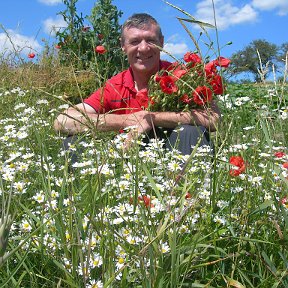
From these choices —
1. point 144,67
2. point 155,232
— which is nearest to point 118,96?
point 144,67

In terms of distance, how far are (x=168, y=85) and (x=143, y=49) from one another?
67 cm

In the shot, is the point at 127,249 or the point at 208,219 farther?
the point at 208,219

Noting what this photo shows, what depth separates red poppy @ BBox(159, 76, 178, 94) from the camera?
3.41 meters

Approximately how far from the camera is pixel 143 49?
404 cm

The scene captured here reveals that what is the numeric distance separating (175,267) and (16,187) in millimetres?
999

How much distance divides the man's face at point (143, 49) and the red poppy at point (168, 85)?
643 mm

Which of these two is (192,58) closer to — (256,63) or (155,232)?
(256,63)

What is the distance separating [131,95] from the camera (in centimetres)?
416

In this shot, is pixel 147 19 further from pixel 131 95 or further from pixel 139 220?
pixel 139 220

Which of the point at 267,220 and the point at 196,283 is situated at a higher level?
the point at 267,220

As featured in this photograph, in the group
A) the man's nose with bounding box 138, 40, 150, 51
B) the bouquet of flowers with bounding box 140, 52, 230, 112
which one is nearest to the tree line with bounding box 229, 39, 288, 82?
the bouquet of flowers with bounding box 140, 52, 230, 112

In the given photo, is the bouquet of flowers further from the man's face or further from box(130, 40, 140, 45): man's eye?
box(130, 40, 140, 45): man's eye

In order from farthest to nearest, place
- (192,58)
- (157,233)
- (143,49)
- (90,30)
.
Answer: (90,30) < (143,49) < (192,58) < (157,233)

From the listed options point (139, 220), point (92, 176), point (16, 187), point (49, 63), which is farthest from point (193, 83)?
point (49, 63)
